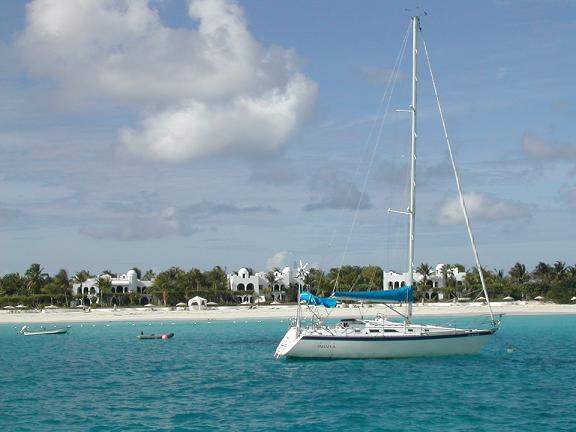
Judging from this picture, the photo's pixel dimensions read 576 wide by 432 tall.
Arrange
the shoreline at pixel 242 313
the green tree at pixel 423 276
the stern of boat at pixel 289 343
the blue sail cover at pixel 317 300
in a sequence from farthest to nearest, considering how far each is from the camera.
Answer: the green tree at pixel 423 276
the shoreline at pixel 242 313
the blue sail cover at pixel 317 300
the stern of boat at pixel 289 343

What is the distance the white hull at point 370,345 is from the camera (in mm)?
49062

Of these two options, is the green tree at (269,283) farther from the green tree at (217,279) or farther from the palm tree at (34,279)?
the palm tree at (34,279)

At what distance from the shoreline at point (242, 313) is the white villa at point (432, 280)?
24.7m

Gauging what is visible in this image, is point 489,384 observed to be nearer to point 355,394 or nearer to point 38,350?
point 355,394

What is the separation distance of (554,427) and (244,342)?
4490cm

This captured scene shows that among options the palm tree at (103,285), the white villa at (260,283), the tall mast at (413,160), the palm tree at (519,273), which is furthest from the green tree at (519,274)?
the tall mast at (413,160)

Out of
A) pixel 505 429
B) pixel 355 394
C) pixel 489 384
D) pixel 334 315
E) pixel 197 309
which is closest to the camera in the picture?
pixel 505 429

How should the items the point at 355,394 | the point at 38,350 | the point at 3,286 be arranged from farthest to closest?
the point at 3,286, the point at 38,350, the point at 355,394

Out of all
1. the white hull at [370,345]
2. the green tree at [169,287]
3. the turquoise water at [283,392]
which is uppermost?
the green tree at [169,287]

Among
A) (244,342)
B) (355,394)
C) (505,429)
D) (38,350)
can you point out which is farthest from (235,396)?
(38,350)

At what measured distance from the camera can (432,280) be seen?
173 m

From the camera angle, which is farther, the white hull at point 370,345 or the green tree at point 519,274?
the green tree at point 519,274

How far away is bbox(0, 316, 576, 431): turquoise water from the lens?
3167 cm

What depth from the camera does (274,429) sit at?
30.3 m
